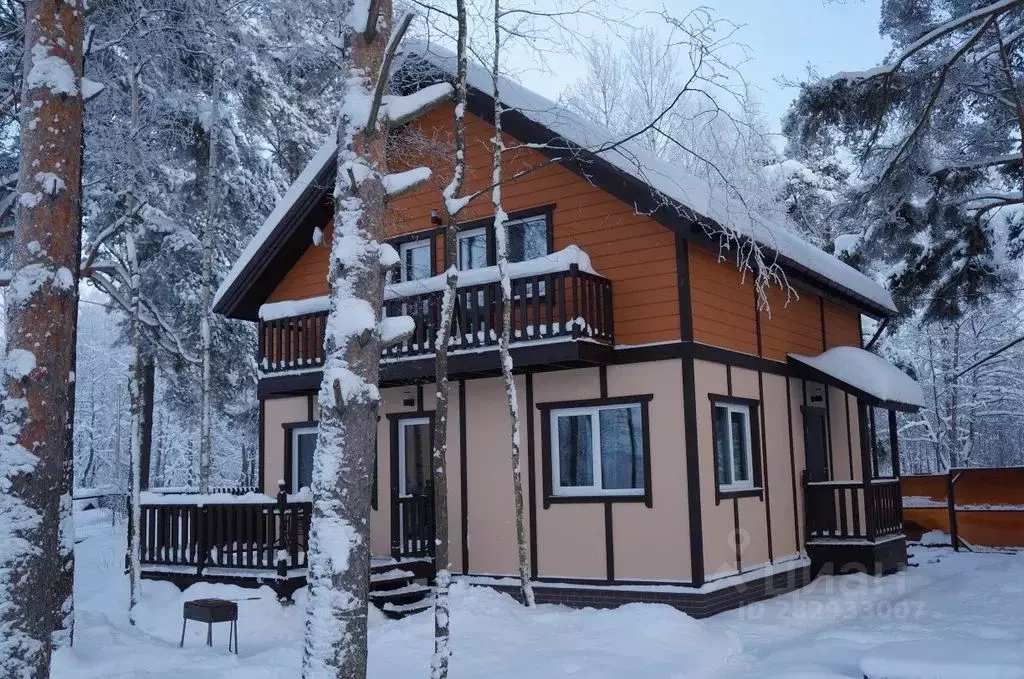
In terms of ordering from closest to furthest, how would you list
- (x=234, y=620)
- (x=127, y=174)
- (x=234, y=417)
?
1. (x=234, y=620)
2. (x=127, y=174)
3. (x=234, y=417)

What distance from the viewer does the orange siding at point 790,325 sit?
1402 centimetres

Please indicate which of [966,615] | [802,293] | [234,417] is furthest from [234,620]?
[234,417]

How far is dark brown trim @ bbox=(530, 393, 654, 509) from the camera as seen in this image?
11531 mm

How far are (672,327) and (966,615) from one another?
189 inches

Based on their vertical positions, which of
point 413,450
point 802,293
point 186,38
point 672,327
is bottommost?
point 413,450

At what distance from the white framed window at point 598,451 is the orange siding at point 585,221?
1.06 meters

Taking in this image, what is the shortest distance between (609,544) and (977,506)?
9.21 meters

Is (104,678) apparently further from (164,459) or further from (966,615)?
(164,459)

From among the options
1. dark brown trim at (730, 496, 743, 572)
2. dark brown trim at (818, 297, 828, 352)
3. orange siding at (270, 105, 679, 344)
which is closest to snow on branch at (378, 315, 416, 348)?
orange siding at (270, 105, 679, 344)

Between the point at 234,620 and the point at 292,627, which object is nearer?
the point at 234,620

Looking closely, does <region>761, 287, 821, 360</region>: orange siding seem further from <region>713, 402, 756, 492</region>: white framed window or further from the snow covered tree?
the snow covered tree

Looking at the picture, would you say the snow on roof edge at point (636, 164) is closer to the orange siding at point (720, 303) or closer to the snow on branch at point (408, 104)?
the orange siding at point (720, 303)

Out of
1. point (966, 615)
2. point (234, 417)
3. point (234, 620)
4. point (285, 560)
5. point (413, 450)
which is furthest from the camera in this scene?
point (234, 417)

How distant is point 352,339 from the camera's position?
605 centimetres
